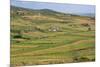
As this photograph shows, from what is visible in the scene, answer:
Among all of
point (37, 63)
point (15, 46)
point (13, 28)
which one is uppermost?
point (13, 28)

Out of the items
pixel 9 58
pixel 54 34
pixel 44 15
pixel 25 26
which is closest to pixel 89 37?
pixel 54 34

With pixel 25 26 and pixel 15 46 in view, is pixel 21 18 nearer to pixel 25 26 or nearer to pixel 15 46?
pixel 25 26

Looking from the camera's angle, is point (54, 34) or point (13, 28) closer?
point (13, 28)

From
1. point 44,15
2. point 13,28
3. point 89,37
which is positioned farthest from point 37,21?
point 89,37
